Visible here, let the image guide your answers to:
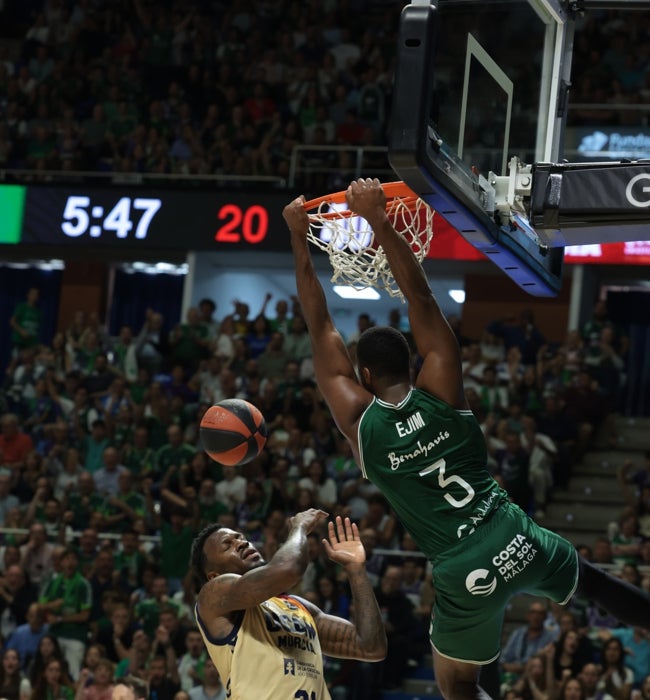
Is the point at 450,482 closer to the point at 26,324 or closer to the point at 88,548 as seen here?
the point at 88,548

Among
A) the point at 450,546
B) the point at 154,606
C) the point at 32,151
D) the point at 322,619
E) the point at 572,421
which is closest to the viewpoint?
the point at 450,546

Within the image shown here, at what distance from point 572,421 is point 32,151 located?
8720 mm

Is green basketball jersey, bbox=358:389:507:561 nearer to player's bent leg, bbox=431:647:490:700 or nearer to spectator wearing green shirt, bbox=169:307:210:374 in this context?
player's bent leg, bbox=431:647:490:700

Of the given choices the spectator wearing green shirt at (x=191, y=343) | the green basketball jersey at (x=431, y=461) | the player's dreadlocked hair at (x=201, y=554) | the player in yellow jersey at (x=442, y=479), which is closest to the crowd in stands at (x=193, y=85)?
the spectator wearing green shirt at (x=191, y=343)

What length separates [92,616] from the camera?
13461 mm

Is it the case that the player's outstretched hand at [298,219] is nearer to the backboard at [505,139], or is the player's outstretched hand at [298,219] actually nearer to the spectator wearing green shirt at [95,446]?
the backboard at [505,139]

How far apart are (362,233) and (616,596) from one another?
2.24 meters

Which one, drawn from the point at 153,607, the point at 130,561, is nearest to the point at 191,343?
the point at 130,561

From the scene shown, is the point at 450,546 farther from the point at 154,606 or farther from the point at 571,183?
the point at 154,606

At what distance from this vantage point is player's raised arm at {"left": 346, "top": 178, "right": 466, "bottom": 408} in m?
5.61

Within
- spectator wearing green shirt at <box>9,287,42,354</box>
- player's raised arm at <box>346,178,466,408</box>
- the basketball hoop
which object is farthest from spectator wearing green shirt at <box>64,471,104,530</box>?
player's raised arm at <box>346,178,466,408</box>

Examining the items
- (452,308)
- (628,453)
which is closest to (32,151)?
(452,308)

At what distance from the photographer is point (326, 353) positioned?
19.3ft

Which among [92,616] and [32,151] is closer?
[92,616]
